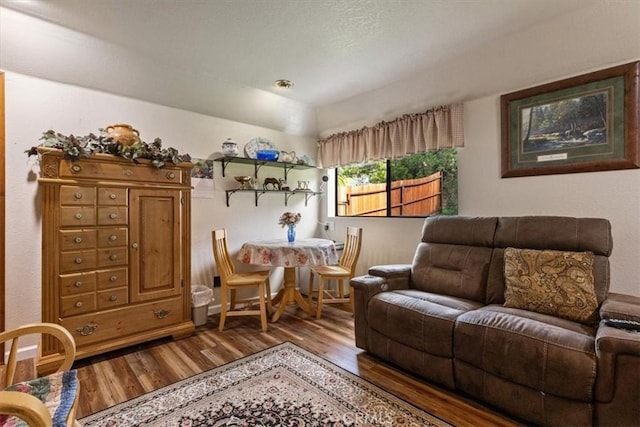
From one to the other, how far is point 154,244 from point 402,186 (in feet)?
9.00

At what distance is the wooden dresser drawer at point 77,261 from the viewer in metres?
2.27

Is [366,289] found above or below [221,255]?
below

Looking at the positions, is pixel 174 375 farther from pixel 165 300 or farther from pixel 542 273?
pixel 542 273

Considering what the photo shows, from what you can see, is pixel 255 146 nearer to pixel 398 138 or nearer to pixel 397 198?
pixel 398 138

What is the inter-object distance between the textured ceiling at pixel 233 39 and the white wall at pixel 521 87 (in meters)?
0.15

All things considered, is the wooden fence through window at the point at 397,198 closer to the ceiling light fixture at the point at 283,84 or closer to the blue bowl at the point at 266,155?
the blue bowl at the point at 266,155

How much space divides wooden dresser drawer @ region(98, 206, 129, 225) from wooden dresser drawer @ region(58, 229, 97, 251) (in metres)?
0.11

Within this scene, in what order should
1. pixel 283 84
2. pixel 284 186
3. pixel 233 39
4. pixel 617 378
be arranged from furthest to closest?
1. pixel 284 186
2. pixel 283 84
3. pixel 233 39
4. pixel 617 378

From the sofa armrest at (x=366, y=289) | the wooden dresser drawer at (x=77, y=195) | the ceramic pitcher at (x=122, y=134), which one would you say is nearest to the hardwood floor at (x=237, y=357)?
the sofa armrest at (x=366, y=289)

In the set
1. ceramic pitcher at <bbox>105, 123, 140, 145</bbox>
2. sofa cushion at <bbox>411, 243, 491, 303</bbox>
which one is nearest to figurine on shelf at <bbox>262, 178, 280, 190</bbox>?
ceramic pitcher at <bbox>105, 123, 140, 145</bbox>

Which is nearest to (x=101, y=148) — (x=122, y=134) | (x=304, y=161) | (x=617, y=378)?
(x=122, y=134)

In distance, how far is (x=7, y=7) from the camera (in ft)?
→ 7.01

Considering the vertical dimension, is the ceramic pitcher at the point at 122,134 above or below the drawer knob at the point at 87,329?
above

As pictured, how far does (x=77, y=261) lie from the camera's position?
2324mm
